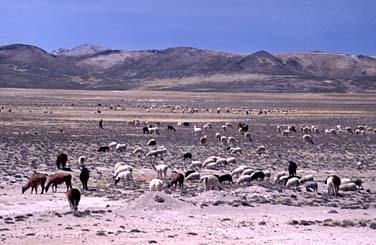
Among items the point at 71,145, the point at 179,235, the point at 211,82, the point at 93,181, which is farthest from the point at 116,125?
the point at 211,82

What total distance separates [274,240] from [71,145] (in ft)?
69.5

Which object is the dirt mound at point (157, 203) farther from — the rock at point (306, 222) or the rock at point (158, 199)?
the rock at point (306, 222)

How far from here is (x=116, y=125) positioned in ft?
162

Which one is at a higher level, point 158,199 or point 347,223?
point 158,199

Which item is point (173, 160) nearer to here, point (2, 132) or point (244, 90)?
point (2, 132)

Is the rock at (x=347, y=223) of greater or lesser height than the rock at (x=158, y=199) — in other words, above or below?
below

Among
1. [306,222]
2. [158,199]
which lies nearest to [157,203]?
[158,199]

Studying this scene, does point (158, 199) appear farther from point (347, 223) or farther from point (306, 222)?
point (347, 223)

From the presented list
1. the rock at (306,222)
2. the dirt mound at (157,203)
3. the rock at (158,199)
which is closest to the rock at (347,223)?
the rock at (306,222)

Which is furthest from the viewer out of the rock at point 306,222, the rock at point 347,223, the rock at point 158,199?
the rock at point 158,199

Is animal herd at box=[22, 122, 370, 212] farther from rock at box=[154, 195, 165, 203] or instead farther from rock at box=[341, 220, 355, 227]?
rock at box=[341, 220, 355, 227]

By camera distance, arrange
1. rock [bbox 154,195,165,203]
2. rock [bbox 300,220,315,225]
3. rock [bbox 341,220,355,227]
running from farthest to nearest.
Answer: rock [bbox 154,195,165,203]
rock [bbox 300,220,315,225]
rock [bbox 341,220,355,227]

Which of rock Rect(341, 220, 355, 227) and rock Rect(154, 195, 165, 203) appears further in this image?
rock Rect(154, 195, 165, 203)

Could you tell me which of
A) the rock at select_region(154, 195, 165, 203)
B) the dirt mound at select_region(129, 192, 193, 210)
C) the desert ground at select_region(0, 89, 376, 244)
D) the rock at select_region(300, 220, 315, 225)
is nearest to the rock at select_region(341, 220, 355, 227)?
the desert ground at select_region(0, 89, 376, 244)
